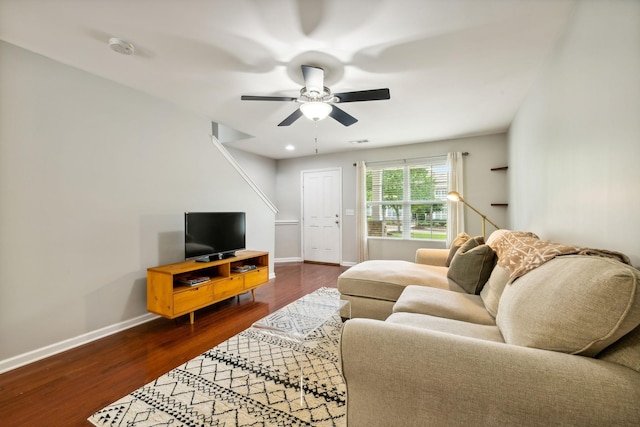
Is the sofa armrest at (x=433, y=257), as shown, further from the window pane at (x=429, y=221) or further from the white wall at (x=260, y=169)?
the white wall at (x=260, y=169)

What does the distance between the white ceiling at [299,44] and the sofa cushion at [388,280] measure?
1873mm

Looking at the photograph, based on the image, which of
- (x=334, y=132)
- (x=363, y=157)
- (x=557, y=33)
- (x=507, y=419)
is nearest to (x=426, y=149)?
(x=363, y=157)

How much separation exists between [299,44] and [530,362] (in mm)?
2273

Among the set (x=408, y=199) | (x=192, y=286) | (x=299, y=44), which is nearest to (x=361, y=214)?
(x=408, y=199)

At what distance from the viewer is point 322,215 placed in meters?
5.96

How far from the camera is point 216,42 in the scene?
200 cm

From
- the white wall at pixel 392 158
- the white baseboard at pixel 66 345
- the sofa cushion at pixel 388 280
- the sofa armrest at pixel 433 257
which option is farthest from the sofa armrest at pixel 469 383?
the white wall at pixel 392 158

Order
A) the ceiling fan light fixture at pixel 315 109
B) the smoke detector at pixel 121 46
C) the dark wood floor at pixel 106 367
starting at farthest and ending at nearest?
the ceiling fan light fixture at pixel 315 109 → the smoke detector at pixel 121 46 → the dark wood floor at pixel 106 367

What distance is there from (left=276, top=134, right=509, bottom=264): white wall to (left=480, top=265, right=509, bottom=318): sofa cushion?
304cm

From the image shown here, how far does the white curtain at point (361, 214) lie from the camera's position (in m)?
5.39

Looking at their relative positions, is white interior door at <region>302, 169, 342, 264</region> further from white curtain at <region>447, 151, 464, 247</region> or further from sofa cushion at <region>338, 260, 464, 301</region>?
sofa cushion at <region>338, 260, 464, 301</region>

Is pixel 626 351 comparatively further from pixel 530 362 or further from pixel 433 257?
pixel 433 257

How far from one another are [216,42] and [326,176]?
13.1 ft

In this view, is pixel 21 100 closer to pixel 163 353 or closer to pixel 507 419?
pixel 163 353
